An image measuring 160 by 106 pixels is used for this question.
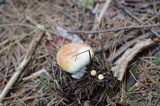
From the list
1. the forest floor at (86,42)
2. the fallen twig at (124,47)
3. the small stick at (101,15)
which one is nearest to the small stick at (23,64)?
the forest floor at (86,42)

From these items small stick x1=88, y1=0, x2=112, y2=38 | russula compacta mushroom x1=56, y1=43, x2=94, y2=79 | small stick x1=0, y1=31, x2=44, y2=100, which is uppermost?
small stick x1=88, y1=0, x2=112, y2=38

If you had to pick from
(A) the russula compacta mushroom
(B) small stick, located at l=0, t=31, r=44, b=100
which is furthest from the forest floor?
(A) the russula compacta mushroom

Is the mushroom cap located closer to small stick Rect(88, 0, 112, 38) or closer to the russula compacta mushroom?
the russula compacta mushroom

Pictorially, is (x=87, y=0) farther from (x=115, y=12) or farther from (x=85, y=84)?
(x=85, y=84)

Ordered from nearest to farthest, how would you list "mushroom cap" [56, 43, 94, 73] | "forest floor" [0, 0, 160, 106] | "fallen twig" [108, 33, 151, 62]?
"mushroom cap" [56, 43, 94, 73] → "forest floor" [0, 0, 160, 106] → "fallen twig" [108, 33, 151, 62]

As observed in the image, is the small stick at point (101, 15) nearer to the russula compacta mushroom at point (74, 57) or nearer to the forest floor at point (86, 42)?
the forest floor at point (86, 42)

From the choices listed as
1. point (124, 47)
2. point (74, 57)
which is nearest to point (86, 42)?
point (124, 47)

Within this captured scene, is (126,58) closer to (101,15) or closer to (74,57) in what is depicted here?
(74,57)
